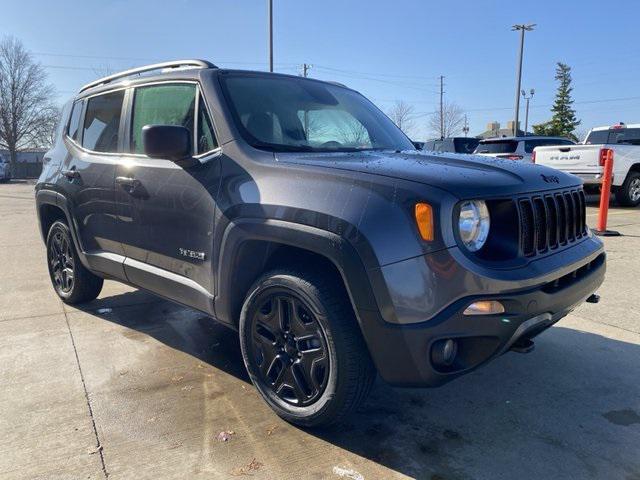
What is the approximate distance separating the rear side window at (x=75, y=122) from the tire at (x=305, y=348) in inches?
108

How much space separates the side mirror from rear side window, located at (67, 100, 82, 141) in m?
1.97

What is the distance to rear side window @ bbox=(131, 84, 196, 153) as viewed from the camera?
3420mm

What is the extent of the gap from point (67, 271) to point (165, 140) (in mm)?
2554

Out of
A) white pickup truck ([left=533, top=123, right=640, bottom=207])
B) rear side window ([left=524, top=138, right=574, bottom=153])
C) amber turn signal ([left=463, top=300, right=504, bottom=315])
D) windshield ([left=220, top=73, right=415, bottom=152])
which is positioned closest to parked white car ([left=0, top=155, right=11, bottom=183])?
rear side window ([left=524, top=138, right=574, bottom=153])

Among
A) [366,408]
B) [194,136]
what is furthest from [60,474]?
[194,136]

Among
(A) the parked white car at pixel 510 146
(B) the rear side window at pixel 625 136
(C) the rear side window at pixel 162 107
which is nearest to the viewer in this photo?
(C) the rear side window at pixel 162 107

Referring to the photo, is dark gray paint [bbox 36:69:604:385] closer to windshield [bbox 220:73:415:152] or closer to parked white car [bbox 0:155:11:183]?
windshield [bbox 220:73:415:152]

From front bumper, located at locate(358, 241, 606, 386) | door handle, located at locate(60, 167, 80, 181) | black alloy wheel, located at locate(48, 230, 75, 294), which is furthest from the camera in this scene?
black alloy wheel, located at locate(48, 230, 75, 294)

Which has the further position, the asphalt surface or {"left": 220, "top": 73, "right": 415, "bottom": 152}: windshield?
{"left": 220, "top": 73, "right": 415, "bottom": 152}: windshield

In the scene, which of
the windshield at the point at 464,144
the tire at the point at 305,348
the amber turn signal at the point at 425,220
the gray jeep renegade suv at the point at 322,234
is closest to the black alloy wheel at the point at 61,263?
the gray jeep renegade suv at the point at 322,234

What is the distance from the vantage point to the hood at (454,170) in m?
2.42

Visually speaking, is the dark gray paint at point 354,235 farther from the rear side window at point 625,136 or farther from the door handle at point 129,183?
the rear side window at point 625,136

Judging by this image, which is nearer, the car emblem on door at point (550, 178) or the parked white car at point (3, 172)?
the car emblem on door at point (550, 178)

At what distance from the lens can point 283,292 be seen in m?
2.75
